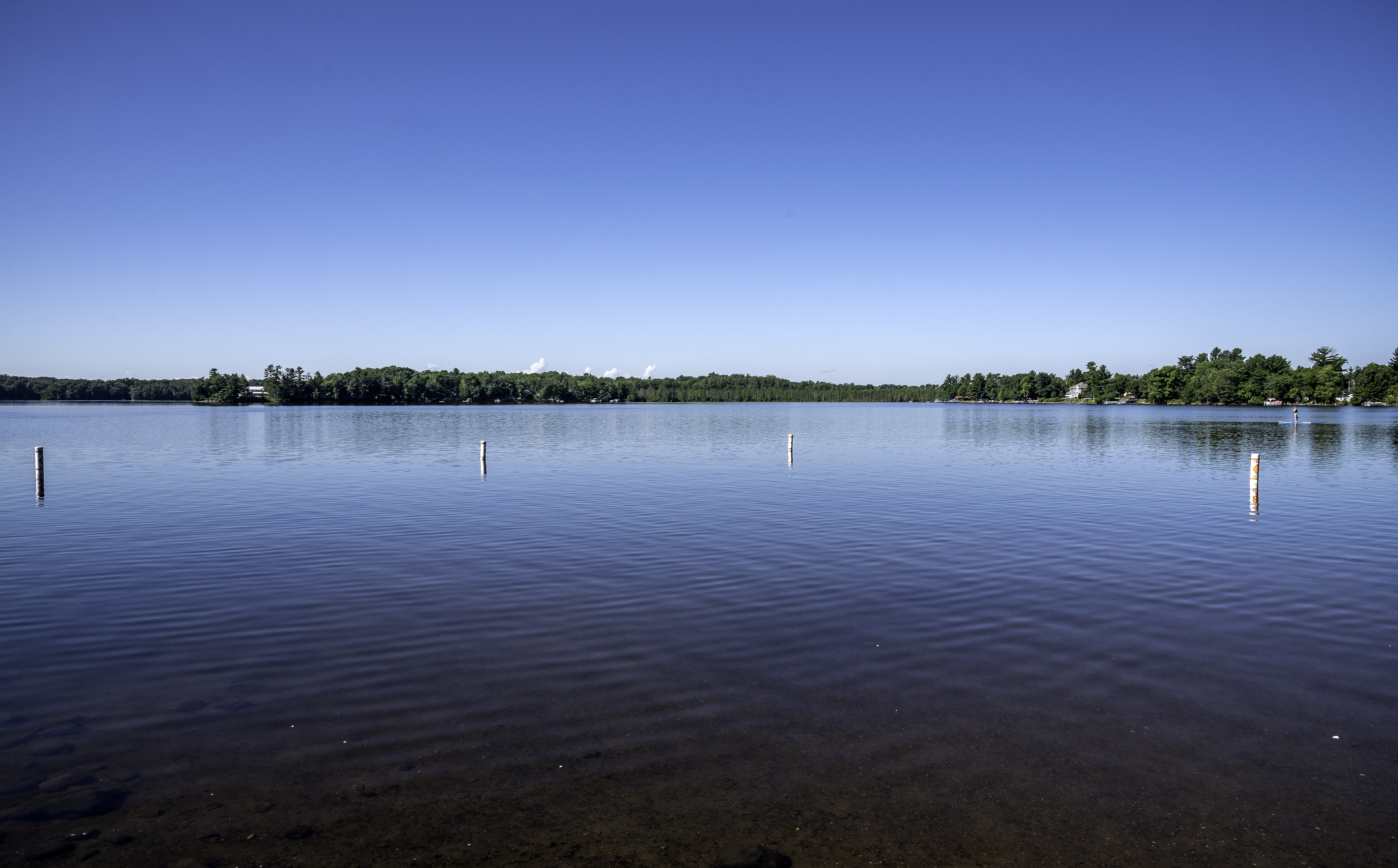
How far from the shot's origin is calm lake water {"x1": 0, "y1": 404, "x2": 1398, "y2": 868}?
6375mm

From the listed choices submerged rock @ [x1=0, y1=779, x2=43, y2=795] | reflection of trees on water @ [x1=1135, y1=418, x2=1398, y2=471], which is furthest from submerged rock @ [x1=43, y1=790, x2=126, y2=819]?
reflection of trees on water @ [x1=1135, y1=418, x2=1398, y2=471]

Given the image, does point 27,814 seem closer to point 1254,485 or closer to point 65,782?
point 65,782

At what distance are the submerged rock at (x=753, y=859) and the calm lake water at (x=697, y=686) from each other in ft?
0.35

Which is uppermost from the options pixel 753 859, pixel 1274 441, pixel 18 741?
pixel 1274 441

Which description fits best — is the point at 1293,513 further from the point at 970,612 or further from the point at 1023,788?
the point at 1023,788

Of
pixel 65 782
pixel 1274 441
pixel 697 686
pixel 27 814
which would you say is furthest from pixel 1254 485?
pixel 1274 441

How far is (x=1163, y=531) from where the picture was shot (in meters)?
21.4

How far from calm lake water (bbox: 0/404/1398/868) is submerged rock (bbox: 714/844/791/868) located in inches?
4.2

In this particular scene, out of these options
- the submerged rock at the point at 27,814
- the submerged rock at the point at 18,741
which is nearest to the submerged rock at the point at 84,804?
the submerged rock at the point at 27,814

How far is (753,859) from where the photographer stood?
5.95 meters

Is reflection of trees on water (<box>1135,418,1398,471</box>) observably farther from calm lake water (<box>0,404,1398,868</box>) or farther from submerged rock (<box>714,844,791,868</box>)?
submerged rock (<box>714,844,791,868</box>)

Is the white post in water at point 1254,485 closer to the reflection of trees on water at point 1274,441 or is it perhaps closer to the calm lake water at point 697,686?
the calm lake water at point 697,686

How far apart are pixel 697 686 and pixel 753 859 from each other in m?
3.50

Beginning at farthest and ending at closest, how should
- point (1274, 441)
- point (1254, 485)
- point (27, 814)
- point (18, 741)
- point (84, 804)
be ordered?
point (1274, 441) < point (1254, 485) < point (18, 741) < point (84, 804) < point (27, 814)
